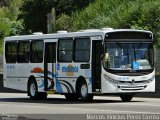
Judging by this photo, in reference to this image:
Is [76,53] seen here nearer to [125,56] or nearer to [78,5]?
[125,56]

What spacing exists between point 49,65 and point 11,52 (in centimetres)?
401

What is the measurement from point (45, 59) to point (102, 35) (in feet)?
14.6

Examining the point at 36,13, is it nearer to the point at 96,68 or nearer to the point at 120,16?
the point at 120,16

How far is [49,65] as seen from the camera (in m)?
31.0

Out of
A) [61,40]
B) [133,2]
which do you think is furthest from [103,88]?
[133,2]

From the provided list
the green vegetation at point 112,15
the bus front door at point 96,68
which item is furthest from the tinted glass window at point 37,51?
the green vegetation at point 112,15

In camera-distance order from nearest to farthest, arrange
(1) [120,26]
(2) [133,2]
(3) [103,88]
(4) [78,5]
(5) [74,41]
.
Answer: (3) [103,88] < (5) [74,41] < (1) [120,26] < (2) [133,2] < (4) [78,5]

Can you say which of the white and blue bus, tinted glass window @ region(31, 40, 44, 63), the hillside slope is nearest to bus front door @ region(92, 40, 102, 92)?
the white and blue bus

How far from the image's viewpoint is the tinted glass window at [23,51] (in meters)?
33.0

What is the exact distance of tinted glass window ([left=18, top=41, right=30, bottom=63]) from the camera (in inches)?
1298

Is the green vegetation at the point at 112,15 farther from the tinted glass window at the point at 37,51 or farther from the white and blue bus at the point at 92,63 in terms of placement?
the white and blue bus at the point at 92,63

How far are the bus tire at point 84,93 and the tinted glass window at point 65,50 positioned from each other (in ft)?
4.80

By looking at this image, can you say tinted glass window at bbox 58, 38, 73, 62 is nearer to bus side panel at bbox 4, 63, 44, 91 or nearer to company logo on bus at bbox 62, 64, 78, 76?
company logo on bus at bbox 62, 64, 78, 76

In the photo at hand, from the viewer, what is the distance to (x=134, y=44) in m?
28.1
